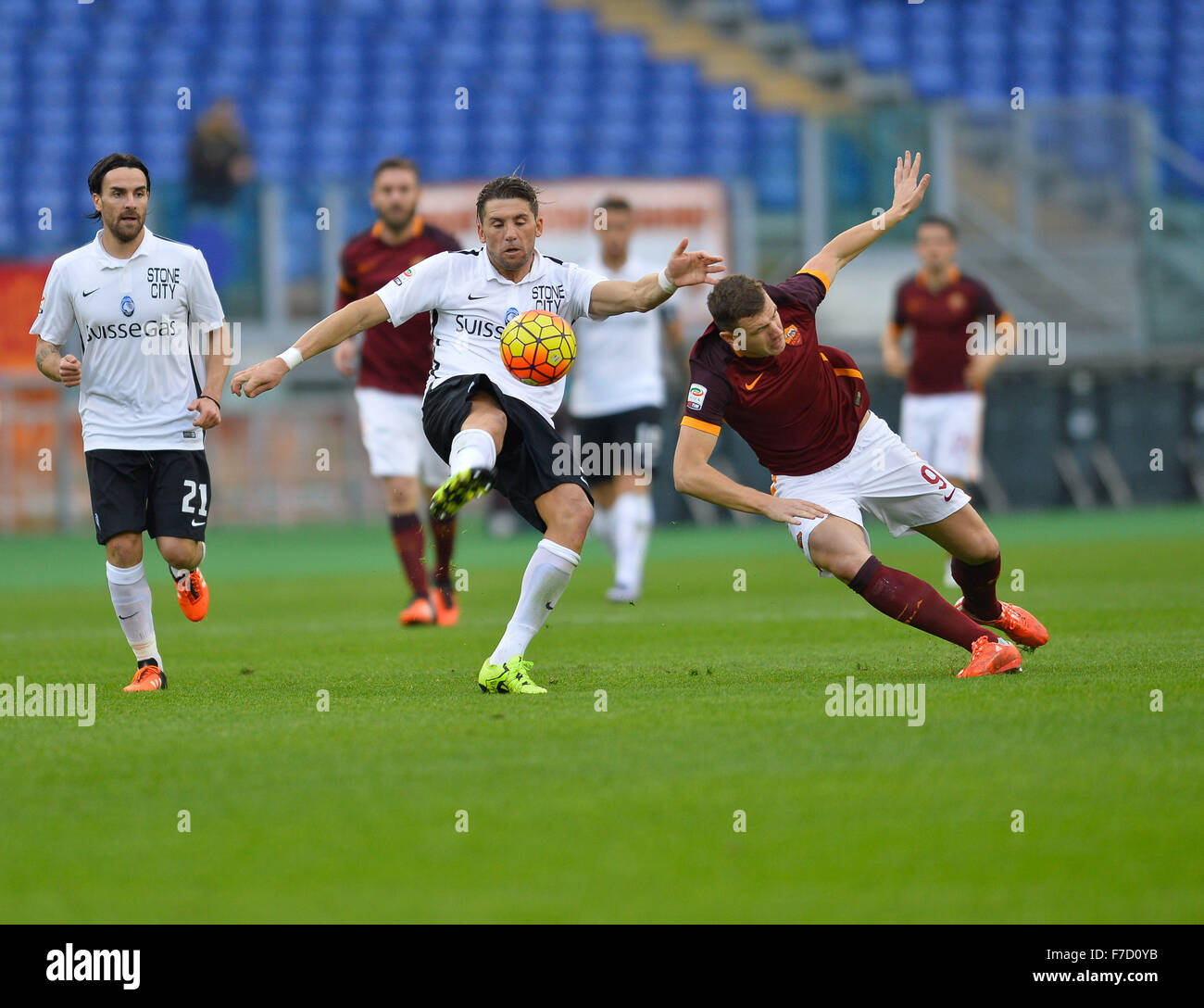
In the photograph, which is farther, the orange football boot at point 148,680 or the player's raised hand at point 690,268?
the orange football boot at point 148,680

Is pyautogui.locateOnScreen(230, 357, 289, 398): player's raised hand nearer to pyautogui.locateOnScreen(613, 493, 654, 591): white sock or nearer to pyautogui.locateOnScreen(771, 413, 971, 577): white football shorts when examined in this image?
pyautogui.locateOnScreen(771, 413, 971, 577): white football shorts

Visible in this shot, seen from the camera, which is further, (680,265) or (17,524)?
(17,524)

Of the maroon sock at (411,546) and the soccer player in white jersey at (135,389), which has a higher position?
the soccer player in white jersey at (135,389)

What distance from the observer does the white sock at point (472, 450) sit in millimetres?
6039

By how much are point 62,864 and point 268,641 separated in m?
5.21

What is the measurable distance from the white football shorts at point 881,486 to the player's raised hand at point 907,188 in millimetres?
953

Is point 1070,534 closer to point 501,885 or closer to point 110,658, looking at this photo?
point 110,658

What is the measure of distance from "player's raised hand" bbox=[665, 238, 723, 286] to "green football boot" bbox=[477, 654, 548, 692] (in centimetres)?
164

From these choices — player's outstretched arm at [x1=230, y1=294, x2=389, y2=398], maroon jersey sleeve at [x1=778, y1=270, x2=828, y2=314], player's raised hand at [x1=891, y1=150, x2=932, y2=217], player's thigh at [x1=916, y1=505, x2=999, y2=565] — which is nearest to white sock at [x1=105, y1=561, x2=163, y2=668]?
player's outstretched arm at [x1=230, y1=294, x2=389, y2=398]

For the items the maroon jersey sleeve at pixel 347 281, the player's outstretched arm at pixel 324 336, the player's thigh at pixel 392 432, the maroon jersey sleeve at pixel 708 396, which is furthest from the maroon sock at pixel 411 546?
the maroon jersey sleeve at pixel 708 396

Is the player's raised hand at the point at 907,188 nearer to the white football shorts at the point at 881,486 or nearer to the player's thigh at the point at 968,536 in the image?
the white football shorts at the point at 881,486

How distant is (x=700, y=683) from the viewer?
21.4 feet

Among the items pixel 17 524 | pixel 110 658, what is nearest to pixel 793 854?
pixel 110 658

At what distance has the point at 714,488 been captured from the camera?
6.27 m
